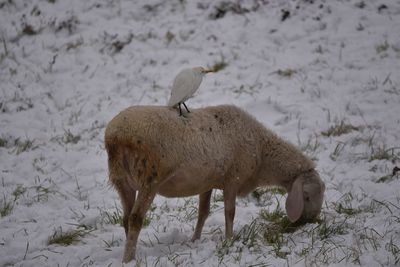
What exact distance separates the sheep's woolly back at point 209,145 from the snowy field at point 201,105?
1.69ft

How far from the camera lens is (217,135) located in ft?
14.4

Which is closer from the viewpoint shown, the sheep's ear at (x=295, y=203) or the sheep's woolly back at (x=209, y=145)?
the sheep's woolly back at (x=209, y=145)

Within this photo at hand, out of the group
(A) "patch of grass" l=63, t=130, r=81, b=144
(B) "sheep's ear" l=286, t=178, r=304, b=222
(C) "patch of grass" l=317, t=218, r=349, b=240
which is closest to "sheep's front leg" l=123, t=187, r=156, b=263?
(B) "sheep's ear" l=286, t=178, r=304, b=222

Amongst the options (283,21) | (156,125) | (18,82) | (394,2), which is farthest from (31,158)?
(394,2)

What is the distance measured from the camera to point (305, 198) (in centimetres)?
463

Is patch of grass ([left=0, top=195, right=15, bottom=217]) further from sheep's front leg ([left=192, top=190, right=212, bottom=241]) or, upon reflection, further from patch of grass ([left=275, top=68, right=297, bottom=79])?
patch of grass ([left=275, top=68, right=297, bottom=79])

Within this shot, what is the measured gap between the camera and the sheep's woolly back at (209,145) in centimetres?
386

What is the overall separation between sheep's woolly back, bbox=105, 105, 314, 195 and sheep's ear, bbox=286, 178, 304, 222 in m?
0.23

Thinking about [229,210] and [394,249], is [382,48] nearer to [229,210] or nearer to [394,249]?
[229,210]

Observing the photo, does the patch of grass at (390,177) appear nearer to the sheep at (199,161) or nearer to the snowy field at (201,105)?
the snowy field at (201,105)

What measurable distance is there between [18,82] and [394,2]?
7539 millimetres

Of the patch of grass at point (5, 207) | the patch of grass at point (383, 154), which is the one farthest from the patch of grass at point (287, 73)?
the patch of grass at point (5, 207)

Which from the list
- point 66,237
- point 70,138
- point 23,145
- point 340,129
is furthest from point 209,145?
point 23,145

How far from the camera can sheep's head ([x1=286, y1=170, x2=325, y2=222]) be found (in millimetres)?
4488
